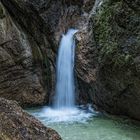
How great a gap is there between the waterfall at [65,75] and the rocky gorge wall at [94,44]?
8.9 inches

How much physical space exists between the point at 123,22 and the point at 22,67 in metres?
3.54

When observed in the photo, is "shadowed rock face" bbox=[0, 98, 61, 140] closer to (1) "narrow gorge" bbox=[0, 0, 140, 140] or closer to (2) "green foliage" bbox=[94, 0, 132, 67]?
(1) "narrow gorge" bbox=[0, 0, 140, 140]

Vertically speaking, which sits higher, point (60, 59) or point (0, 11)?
point (0, 11)

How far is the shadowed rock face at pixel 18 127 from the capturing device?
2990mm

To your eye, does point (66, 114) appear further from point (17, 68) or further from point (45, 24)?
point (45, 24)

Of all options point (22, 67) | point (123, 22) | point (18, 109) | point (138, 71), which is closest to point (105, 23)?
point (123, 22)

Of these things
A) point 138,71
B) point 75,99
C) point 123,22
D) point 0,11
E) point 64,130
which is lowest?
point 64,130

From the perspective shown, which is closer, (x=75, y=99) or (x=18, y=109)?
(x=18, y=109)

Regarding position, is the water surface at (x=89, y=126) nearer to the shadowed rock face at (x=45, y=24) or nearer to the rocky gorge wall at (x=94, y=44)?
the rocky gorge wall at (x=94, y=44)

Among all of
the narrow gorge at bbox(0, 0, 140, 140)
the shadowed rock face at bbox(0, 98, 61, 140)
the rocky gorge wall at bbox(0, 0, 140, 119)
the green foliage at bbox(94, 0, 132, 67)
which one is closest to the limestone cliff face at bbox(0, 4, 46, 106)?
the narrow gorge at bbox(0, 0, 140, 140)

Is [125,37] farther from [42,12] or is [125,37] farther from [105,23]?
[42,12]

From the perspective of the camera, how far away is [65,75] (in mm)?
9445

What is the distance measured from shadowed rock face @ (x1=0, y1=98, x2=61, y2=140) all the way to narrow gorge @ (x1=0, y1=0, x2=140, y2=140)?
8.19ft

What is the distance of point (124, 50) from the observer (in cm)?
707
